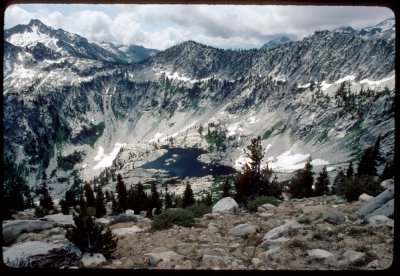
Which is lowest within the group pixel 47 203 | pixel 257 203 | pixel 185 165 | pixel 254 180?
pixel 185 165

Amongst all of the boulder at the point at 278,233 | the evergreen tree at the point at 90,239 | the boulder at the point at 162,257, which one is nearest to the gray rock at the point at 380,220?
the boulder at the point at 278,233

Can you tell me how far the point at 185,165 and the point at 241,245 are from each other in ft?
528

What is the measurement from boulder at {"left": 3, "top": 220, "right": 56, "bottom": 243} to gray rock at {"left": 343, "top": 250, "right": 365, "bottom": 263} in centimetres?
663

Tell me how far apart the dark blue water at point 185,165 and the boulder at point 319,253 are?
14291cm

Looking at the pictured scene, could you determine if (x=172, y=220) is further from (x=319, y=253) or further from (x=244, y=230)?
(x=319, y=253)

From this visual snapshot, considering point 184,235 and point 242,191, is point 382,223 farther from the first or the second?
point 242,191

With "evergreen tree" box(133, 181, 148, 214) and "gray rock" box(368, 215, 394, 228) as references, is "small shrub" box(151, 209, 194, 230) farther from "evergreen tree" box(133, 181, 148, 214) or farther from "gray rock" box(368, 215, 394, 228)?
"evergreen tree" box(133, 181, 148, 214)

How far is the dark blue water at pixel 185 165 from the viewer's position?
154375 mm

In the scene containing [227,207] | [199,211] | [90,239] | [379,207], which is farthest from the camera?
[227,207]

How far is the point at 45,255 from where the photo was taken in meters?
5.33

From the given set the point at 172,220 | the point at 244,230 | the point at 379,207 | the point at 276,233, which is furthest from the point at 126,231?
the point at 379,207

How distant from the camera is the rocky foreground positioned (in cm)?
514

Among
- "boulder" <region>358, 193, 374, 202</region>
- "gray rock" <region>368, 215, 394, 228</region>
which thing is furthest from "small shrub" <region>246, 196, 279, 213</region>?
"gray rock" <region>368, 215, 394, 228</region>

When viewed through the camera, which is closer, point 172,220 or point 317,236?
point 317,236
